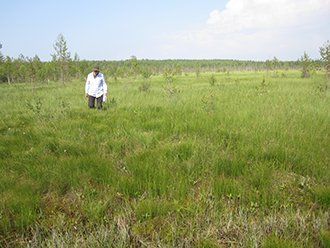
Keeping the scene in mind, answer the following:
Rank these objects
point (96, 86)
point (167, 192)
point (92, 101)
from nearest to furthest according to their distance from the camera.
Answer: point (167, 192) < point (96, 86) < point (92, 101)

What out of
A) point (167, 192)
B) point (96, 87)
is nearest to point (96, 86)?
point (96, 87)

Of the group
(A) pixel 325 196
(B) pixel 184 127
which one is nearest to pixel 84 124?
(B) pixel 184 127

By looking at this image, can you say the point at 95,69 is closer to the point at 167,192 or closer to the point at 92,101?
the point at 92,101

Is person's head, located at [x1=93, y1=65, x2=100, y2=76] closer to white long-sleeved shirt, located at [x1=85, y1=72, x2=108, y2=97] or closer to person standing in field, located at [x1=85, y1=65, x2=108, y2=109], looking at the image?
person standing in field, located at [x1=85, y1=65, x2=108, y2=109]

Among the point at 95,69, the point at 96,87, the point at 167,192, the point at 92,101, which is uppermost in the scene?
the point at 95,69

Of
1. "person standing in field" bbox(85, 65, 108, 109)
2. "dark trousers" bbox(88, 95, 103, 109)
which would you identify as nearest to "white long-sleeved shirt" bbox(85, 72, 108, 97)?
"person standing in field" bbox(85, 65, 108, 109)

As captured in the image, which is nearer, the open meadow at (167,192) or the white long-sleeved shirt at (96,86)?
the open meadow at (167,192)

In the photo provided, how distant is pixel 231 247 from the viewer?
72.1 inches

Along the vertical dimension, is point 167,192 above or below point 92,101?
below

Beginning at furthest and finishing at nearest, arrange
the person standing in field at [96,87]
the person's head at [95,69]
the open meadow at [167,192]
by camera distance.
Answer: the person standing in field at [96,87]
the person's head at [95,69]
the open meadow at [167,192]

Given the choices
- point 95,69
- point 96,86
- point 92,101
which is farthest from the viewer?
point 92,101

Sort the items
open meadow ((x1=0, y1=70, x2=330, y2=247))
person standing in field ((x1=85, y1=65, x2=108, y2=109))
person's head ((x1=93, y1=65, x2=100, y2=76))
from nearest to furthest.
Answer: open meadow ((x1=0, y1=70, x2=330, y2=247)) → person's head ((x1=93, y1=65, x2=100, y2=76)) → person standing in field ((x1=85, y1=65, x2=108, y2=109))

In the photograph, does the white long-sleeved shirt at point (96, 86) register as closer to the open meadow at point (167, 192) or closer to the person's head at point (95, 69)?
the person's head at point (95, 69)

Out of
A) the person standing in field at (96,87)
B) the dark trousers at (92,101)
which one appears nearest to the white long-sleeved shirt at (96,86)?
the person standing in field at (96,87)
